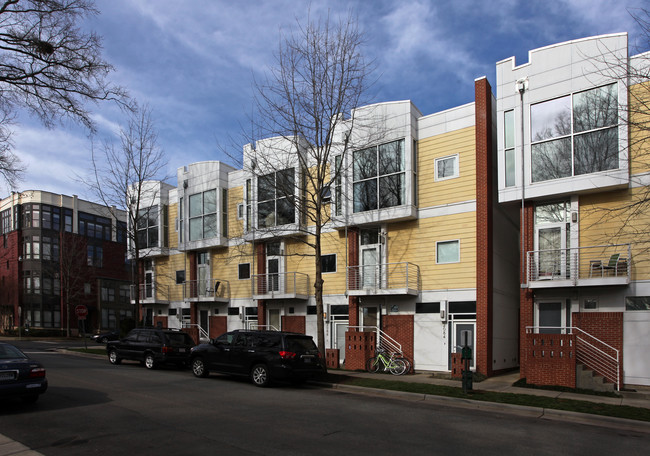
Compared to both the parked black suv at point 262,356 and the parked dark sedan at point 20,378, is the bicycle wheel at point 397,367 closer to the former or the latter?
the parked black suv at point 262,356

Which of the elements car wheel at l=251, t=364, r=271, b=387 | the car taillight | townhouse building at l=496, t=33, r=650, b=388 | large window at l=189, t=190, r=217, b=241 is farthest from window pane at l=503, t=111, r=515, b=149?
large window at l=189, t=190, r=217, b=241

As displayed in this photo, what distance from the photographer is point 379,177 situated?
2016 centimetres

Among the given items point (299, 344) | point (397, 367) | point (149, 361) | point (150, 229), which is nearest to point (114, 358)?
point (149, 361)

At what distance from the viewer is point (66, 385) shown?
1355 cm

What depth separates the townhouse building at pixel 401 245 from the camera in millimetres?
18172

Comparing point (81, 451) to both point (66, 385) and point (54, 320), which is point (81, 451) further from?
point (54, 320)

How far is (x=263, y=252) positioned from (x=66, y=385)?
1286 centimetres

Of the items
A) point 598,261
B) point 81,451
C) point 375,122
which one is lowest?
point 81,451

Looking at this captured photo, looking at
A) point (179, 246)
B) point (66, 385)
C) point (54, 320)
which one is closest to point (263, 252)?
point (179, 246)

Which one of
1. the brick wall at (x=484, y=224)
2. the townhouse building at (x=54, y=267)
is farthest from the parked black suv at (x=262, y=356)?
the townhouse building at (x=54, y=267)

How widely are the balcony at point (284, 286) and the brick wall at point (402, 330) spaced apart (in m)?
4.70

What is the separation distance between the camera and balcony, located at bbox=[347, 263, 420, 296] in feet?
62.8

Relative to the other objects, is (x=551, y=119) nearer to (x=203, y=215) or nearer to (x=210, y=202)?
(x=210, y=202)

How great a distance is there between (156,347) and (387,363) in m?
8.80
